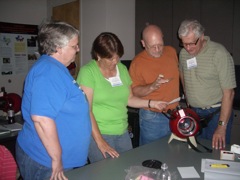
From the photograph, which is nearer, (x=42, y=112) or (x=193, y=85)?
(x=42, y=112)

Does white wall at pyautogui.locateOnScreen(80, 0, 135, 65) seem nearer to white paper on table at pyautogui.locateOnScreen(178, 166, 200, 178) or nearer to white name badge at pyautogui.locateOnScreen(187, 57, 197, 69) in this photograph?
white name badge at pyautogui.locateOnScreen(187, 57, 197, 69)

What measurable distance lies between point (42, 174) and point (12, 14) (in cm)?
351

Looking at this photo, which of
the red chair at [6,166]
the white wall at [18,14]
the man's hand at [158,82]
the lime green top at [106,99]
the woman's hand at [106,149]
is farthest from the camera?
the white wall at [18,14]

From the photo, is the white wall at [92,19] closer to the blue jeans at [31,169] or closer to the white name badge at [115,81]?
the white name badge at [115,81]

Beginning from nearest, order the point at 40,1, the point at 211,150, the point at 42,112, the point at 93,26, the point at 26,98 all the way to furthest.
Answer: the point at 42,112 → the point at 26,98 → the point at 211,150 → the point at 93,26 → the point at 40,1

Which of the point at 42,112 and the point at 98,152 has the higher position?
the point at 42,112

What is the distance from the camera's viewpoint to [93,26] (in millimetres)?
3756

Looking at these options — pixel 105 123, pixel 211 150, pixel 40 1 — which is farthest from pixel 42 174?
pixel 40 1

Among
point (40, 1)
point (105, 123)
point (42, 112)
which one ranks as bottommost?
point (105, 123)

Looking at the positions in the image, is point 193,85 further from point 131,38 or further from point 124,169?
point 131,38

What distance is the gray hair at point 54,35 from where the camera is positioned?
4.04 feet

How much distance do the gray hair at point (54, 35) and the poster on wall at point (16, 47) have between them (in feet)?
9.84

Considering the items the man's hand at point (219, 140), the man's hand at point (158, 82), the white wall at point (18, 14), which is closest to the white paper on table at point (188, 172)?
the man's hand at point (219, 140)

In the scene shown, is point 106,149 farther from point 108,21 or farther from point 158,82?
point 108,21
